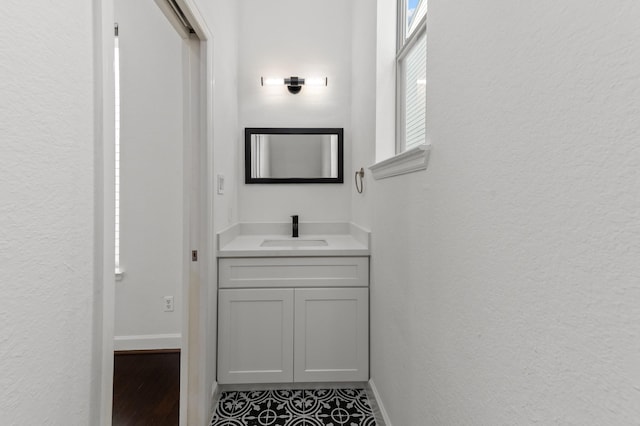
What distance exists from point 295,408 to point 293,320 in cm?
47

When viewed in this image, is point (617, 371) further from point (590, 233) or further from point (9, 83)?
point (9, 83)

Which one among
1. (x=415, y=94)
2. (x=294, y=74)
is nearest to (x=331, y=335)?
(x=415, y=94)

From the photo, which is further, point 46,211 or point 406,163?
point 406,163

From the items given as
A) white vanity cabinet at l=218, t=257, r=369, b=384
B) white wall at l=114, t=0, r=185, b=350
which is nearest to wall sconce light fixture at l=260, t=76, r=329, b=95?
white wall at l=114, t=0, r=185, b=350

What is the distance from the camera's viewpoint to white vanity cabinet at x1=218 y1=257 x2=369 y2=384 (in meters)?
1.91

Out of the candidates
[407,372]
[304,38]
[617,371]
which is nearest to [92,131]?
[617,371]

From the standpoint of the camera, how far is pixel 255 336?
1924 millimetres

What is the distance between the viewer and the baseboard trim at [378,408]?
1.57 metres

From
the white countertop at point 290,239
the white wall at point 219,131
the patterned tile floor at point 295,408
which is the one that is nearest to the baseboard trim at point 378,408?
the patterned tile floor at point 295,408

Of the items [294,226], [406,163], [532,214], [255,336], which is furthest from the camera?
[294,226]

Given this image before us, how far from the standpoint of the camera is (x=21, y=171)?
0.54m

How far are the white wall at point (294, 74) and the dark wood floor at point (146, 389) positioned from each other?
1.18 metres

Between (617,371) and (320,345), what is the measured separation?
167 cm

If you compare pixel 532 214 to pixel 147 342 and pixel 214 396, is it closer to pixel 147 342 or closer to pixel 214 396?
pixel 214 396
